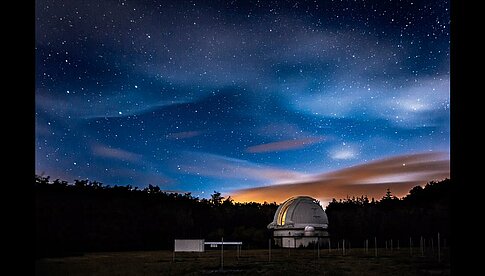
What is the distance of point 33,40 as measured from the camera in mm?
2047

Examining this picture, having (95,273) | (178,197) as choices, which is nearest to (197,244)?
(95,273)

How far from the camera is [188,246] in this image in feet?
92.3

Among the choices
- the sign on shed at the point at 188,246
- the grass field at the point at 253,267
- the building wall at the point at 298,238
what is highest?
the sign on shed at the point at 188,246

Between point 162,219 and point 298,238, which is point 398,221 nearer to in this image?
point 298,238

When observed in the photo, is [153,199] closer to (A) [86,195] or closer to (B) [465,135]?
(A) [86,195]

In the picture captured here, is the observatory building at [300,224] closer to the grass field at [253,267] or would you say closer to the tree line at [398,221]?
the tree line at [398,221]

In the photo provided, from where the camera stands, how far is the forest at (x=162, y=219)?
1816 inches

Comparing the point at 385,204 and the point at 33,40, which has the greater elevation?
the point at 33,40

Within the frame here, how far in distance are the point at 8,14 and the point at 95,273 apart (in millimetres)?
20456

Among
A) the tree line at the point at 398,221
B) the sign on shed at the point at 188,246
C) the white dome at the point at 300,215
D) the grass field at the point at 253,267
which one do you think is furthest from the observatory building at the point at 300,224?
the sign on shed at the point at 188,246

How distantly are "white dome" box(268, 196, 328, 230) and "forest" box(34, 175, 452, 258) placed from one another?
2.78 metres

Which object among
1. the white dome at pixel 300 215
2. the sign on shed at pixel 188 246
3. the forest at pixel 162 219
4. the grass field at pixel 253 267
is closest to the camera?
the grass field at pixel 253 267

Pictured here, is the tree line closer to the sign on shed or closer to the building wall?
the building wall

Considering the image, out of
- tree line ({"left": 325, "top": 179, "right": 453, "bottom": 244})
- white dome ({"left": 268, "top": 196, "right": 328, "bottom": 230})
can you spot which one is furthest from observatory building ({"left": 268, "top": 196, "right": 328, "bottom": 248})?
tree line ({"left": 325, "top": 179, "right": 453, "bottom": 244})
